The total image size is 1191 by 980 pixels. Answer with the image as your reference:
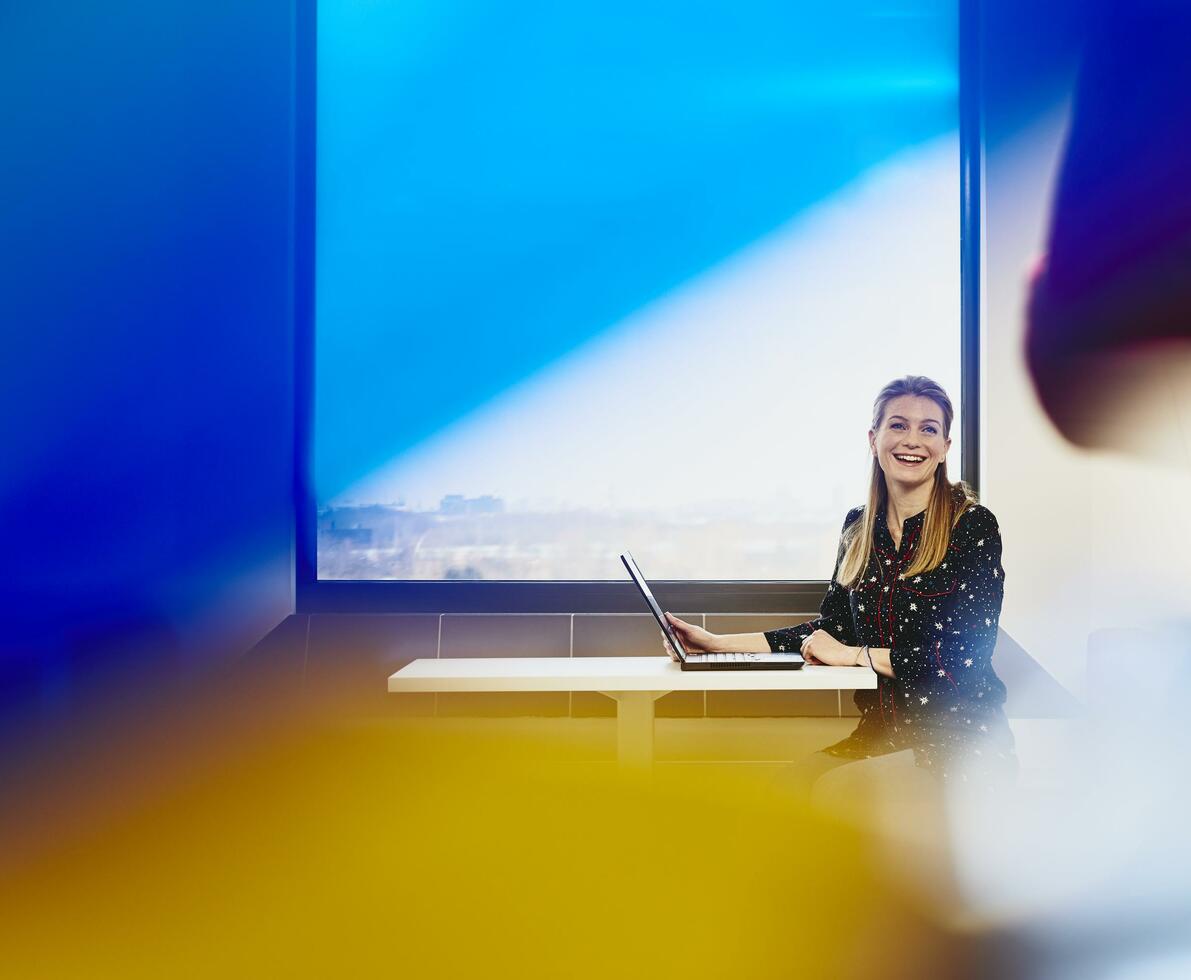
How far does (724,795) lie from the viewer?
47.1 inches

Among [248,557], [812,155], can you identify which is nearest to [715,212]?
[812,155]

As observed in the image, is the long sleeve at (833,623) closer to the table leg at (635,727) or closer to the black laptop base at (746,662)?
the black laptop base at (746,662)

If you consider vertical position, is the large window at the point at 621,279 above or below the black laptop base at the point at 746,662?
above

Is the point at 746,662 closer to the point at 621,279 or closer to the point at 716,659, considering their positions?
the point at 716,659

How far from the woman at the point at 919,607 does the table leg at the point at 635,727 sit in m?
0.35

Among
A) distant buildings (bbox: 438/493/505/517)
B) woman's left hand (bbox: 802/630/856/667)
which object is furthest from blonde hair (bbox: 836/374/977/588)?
distant buildings (bbox: 438/493/505/517)

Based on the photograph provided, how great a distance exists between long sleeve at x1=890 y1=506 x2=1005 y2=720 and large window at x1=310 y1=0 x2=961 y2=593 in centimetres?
91

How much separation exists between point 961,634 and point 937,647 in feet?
0.18

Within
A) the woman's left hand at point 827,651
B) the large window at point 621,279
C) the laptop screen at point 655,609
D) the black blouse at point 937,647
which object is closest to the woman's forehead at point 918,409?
the black blouse at point 937,647

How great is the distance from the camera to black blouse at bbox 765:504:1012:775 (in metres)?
1.86

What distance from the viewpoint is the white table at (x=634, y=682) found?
2.01m

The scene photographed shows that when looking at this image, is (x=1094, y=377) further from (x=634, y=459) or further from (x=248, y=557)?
(x=248, y=557)

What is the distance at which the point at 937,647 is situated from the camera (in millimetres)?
1915

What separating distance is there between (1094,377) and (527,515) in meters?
1.70
